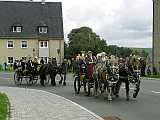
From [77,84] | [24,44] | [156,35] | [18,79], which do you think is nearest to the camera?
[77,84]

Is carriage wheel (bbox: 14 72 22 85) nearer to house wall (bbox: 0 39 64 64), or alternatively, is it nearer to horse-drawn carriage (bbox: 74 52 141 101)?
horse-drawn carriage (bbox: 74 52 141 101)

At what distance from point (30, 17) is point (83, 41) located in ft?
A: 67.3

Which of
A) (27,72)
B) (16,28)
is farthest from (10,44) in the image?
(27,72)

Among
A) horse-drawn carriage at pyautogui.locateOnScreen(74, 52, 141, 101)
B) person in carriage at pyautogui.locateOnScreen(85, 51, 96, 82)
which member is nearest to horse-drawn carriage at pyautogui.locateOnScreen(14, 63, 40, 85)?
person in carriage at pyautogui.locateOnScreen(85, 51, 96, 82)

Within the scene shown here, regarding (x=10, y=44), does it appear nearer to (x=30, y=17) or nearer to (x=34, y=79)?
(x=30, y=17)

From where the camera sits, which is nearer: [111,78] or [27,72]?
[111,78]

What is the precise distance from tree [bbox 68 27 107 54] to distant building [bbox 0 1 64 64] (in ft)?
43.1

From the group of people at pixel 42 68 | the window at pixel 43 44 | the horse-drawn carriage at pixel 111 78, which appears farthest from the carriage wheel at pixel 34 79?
the window at pixel 43 44

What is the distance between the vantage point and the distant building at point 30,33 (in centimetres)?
8481

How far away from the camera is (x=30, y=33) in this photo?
85625 millimetres

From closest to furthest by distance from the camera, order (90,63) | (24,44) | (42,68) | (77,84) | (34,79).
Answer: (90,63)
(77,84)
(42,68)
(34,79)
(24,44)

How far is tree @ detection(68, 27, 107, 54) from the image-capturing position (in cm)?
9982

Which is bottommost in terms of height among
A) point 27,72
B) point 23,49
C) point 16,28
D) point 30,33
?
point 27,72

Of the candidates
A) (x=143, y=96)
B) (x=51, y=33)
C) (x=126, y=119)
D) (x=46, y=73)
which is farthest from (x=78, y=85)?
(x=51, y=33)
